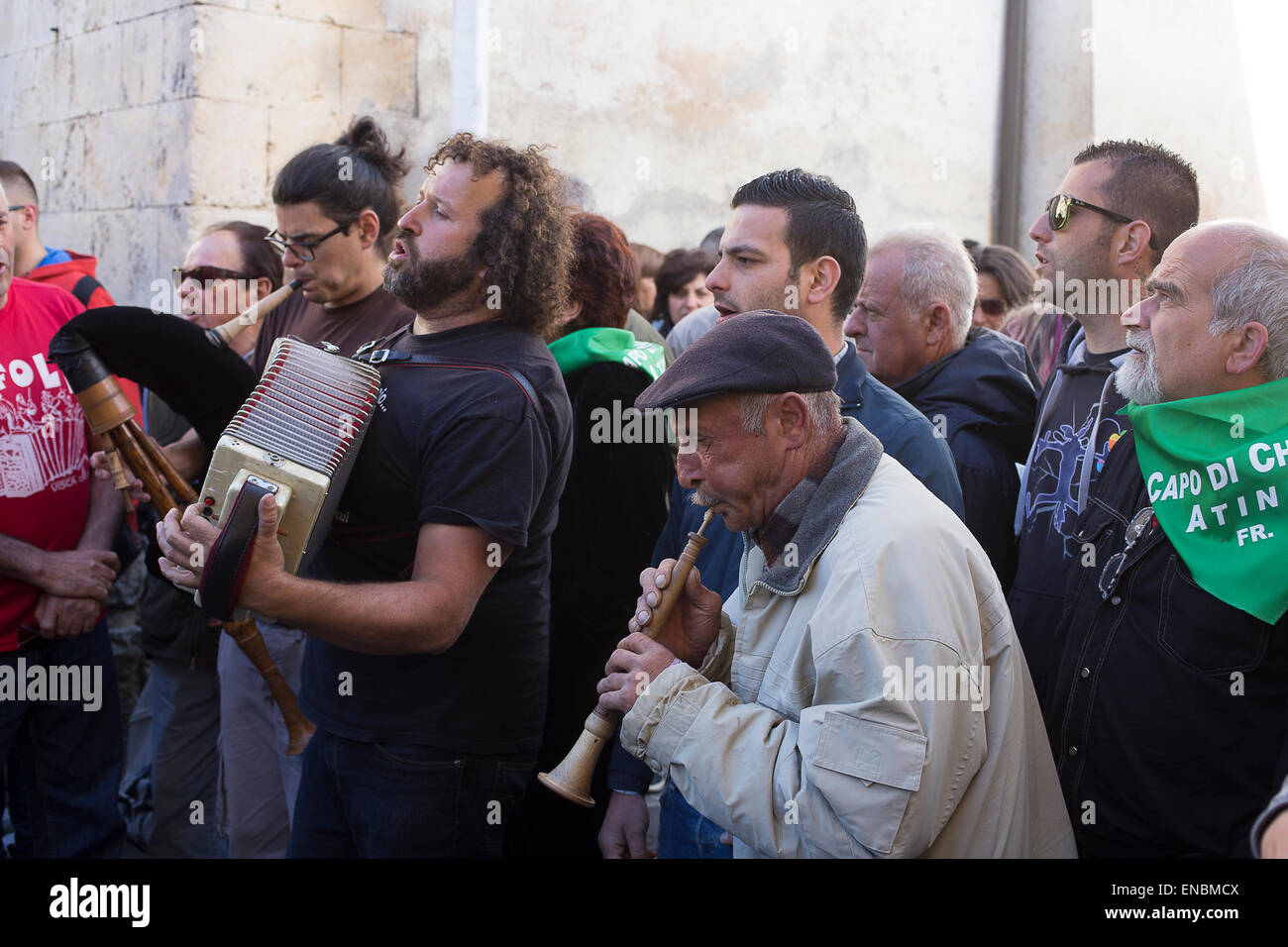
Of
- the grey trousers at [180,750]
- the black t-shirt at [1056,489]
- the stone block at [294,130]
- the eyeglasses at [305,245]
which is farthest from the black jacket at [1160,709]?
the stone block at [294,130]

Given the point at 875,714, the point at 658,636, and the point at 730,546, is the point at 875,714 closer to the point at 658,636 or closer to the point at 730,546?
the point at 658,636

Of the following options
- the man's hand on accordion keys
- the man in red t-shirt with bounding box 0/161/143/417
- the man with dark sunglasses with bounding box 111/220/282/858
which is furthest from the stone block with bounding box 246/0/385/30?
the man's hand on accordion keys

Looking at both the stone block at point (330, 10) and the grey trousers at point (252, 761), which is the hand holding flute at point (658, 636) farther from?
the stone block at point (330, 10)

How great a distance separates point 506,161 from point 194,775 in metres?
2.80

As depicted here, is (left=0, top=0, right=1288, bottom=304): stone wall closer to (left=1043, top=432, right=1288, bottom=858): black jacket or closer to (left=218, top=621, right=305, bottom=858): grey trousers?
(left=218, top=621, right=305, bottom=858): grey trousers

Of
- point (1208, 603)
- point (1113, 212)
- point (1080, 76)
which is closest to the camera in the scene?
point (1208, 603)

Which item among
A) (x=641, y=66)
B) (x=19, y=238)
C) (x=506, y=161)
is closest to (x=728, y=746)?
(x=506, y=161)

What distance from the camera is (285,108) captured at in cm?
545

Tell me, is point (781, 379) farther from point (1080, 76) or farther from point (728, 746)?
point (1080, 76)

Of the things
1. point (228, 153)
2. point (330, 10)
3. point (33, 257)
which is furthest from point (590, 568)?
point (330, 10)

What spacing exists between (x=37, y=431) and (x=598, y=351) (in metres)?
1.79

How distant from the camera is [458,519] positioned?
2.43 metres

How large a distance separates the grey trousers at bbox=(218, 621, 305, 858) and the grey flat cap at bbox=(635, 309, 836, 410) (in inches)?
85.8

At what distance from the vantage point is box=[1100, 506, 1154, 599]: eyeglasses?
245 cm
